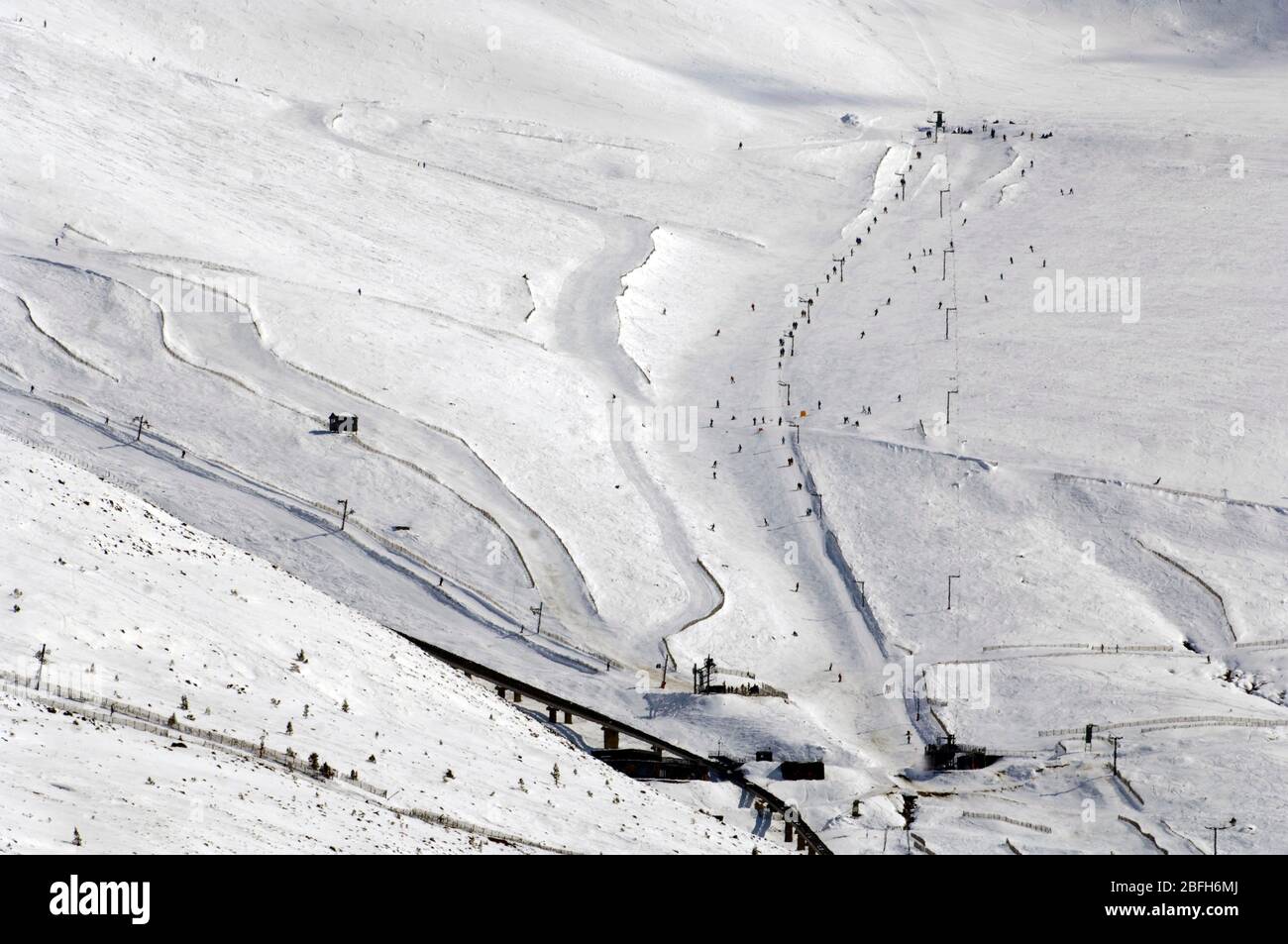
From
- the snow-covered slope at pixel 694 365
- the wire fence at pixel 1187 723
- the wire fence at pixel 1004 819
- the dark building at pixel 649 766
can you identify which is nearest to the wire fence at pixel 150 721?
the snow-covered slope at pixel 694 365

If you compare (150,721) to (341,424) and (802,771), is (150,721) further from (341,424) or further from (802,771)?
(341,424)

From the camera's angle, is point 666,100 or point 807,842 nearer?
point 807,842

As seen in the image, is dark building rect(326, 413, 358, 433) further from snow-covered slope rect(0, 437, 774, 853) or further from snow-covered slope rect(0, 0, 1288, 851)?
snow-covered slope rect(0, 437, 774, 853)

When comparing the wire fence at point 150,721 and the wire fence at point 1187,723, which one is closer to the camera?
the wire fence at point 150,721

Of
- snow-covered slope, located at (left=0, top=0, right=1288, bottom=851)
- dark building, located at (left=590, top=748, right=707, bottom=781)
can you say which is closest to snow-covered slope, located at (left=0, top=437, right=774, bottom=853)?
snow-covered slope, located at (left=0, top=0, right=1288, bottom=851)

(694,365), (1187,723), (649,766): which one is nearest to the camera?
(649,766)

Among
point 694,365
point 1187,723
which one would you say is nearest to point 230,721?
point 1187,723

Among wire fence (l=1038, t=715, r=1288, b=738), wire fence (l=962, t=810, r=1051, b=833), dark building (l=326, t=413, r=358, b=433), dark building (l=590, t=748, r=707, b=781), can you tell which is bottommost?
wire fence (l=962, t=810, r=1051, b=833)

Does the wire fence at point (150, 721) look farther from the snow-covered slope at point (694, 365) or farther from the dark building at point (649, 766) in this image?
the dark building at point (649, 766)
